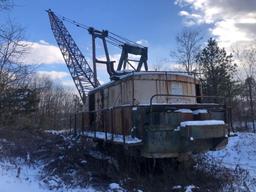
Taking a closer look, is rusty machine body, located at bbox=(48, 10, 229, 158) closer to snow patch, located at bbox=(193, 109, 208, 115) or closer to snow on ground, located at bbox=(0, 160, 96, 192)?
snow patch, located at bbox=(193, 109, 208, 115)

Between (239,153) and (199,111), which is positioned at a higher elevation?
(199,111)

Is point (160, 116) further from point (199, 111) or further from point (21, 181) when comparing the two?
point (21, 181)

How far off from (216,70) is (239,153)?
66.2ft

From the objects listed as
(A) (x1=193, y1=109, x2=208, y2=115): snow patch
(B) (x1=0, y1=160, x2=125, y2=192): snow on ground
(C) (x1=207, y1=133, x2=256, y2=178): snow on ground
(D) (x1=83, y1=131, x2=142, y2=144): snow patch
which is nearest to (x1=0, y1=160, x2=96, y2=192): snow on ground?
(B) (x1=0, y1=160, x2=125, y2=192): snow on ground

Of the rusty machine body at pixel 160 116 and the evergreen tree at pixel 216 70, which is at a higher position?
the evergreen tree at pixel 216 70

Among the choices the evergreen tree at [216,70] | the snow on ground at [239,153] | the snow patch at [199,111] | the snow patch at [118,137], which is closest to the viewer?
the snow patch at [118,137]

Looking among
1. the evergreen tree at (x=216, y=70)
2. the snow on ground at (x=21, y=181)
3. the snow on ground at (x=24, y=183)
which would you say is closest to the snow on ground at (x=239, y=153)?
the snow on ground at (x=24, y=183)

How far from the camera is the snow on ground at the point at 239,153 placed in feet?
48.9

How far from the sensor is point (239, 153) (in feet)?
57.8

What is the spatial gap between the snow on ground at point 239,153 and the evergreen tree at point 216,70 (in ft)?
49.0

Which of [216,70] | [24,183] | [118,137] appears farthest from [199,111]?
[216,70]

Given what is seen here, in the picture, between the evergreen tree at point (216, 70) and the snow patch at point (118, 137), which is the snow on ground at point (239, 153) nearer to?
the snow patch at point (118, 137)

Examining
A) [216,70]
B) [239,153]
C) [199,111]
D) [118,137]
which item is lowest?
[239,153]

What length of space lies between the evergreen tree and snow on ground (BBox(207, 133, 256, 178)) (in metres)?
14.9
